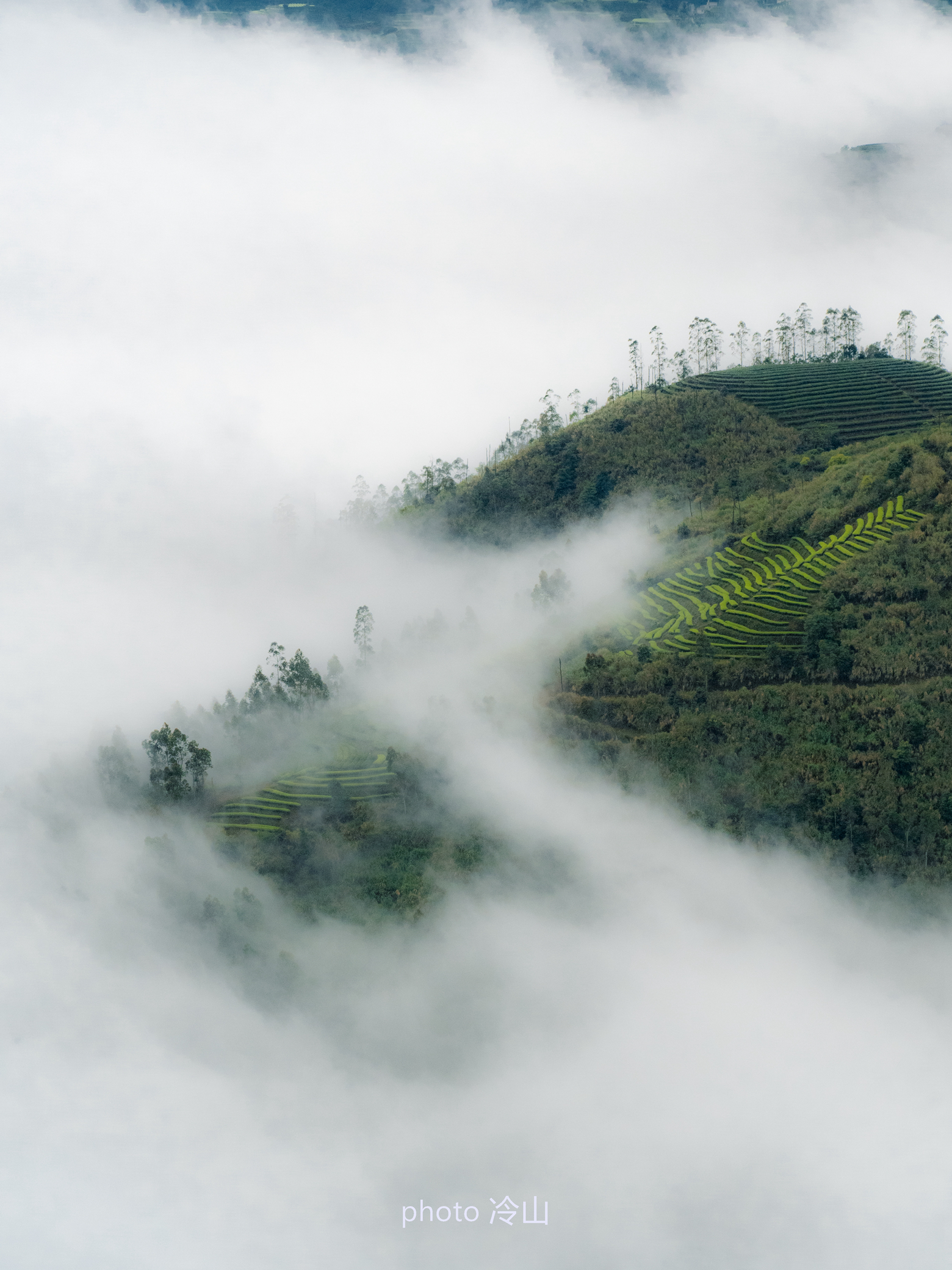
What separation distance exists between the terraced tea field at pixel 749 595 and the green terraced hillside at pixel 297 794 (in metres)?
29.4

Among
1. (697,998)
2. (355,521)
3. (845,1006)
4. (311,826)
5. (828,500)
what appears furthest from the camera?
(355,521)

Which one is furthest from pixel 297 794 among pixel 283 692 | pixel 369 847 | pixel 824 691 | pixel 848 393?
pixel 848 393

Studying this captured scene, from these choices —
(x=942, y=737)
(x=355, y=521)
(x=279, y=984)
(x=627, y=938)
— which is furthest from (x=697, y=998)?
(x=355, y=521)

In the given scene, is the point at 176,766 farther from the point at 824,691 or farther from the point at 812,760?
the point at 824,691

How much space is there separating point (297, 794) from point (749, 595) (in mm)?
49427

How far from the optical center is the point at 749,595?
84.7m

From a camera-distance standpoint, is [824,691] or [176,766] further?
[176,766]

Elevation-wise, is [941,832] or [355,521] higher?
[355,521]

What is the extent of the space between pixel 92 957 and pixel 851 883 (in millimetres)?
79035

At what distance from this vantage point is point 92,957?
93.4 metres

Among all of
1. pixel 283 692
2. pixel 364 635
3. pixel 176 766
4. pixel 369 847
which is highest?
pixel 364 635

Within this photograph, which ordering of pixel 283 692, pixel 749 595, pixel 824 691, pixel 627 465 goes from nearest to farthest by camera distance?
pixel 824 691, pixel 749 595, pixel 283 692, pixel 627 465

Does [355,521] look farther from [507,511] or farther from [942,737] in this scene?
[942,737]

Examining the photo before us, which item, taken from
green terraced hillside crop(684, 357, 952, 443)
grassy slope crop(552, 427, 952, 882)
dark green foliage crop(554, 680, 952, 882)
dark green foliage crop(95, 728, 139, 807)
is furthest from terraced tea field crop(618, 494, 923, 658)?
dark green foliage crop(95, 728, 139, 807)
